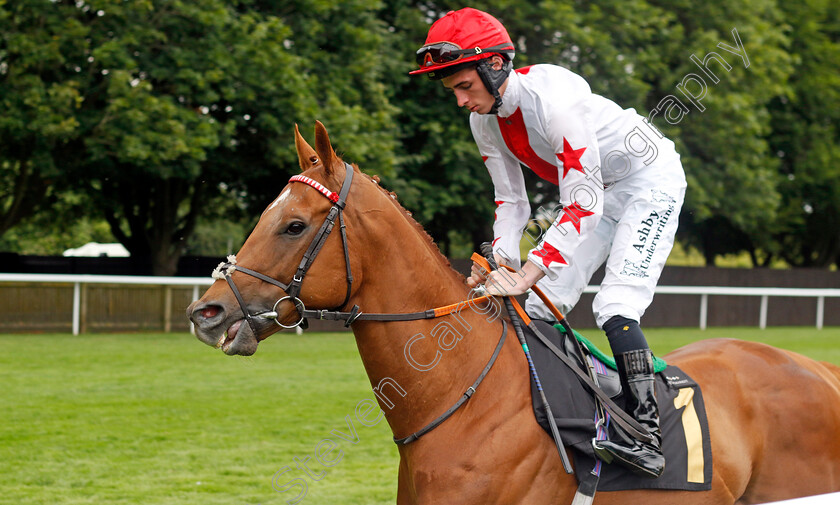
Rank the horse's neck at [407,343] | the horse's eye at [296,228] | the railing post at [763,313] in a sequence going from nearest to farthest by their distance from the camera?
the horse's eye at [296,228], the horse's neck at [407,343], the railing post at [763,313]

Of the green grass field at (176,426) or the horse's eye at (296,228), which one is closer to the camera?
the horse's eye at (296,228)

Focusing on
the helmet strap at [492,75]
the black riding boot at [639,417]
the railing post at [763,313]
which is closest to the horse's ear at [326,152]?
the helmet strap at [492,75]

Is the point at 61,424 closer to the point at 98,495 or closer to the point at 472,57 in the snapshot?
the point at 98,495

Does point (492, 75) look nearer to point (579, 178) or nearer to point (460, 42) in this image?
point (460, 42)

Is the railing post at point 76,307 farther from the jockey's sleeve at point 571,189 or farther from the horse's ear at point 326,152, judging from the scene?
the jockey's sleeve at point 571,189

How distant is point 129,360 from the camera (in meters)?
10.1

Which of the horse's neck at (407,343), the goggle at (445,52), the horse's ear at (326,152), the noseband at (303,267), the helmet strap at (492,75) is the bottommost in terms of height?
the horse's neck at (407,343)

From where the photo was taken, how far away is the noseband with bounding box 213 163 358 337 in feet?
8.03

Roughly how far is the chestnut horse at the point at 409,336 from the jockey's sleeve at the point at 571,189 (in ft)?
1.05

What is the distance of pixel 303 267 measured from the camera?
8.18ft

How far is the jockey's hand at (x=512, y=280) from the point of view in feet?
9.21

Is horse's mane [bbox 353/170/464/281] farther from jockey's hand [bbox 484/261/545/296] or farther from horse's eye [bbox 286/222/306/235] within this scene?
horse's eye [bbox 286/222/306/235]

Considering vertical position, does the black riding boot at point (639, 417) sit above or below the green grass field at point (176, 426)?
above

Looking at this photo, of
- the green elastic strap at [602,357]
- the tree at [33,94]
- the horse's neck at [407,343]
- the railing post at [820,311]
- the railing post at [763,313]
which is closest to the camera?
the horse's neck at [407,343]
